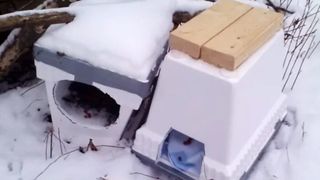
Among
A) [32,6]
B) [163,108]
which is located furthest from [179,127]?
[32,6]

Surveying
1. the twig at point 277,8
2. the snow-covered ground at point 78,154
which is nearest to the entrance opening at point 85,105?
the snow-covered ground at point 78,154

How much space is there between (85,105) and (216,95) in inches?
29.5

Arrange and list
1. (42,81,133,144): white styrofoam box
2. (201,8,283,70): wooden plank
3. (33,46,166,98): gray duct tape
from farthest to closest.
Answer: (42,81,133,144): white styrofoam box, (33,46,166,98): gray duct tape, (201,8,283,70): wooden plank

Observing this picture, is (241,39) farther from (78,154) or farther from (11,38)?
(11,38)

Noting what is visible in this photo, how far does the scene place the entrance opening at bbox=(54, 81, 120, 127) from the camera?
6.62ft

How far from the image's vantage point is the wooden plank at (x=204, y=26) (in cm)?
165

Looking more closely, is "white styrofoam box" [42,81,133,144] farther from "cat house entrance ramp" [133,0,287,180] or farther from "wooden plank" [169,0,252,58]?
"wooden plank" [169,0,252,58]

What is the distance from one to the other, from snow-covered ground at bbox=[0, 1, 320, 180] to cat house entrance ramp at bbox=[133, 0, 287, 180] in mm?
107

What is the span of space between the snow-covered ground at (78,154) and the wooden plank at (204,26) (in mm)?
577

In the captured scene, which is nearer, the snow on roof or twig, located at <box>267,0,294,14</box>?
the snow on roof

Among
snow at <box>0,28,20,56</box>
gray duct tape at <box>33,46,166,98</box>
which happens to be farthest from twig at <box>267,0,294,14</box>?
snow at <box>0,28,20,56</box>

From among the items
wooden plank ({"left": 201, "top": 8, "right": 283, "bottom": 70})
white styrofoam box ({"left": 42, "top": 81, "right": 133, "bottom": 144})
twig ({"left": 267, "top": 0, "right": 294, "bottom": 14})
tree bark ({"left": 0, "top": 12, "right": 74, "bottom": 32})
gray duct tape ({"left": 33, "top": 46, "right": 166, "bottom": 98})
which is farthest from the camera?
twig ({"left": 267, "top": 0, "right": 294, "bottom": 14})

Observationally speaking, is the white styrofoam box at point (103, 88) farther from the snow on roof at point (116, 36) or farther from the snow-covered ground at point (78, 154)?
the snow-covered ground at point (78, 154)

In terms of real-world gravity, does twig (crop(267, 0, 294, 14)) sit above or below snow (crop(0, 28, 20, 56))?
below
